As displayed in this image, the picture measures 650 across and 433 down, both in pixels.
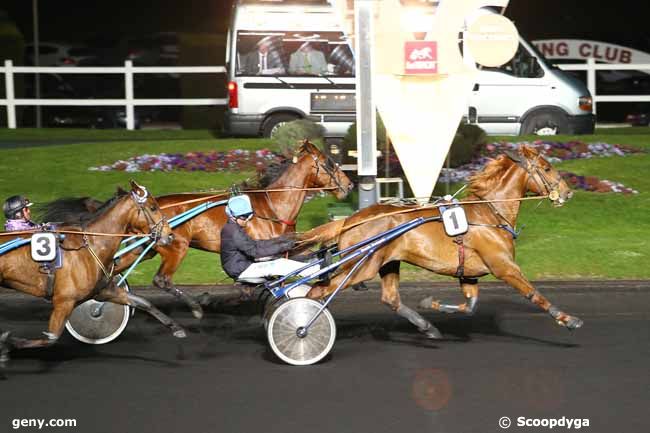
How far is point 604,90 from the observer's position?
2591 centimetres

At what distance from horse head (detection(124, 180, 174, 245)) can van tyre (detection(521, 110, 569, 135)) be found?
12026 mm

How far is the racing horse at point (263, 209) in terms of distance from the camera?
413 inches

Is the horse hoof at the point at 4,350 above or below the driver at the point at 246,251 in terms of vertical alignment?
below

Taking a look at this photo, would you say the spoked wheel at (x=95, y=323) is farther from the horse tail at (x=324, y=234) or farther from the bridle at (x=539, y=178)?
the bridle at (x=539, y=178)

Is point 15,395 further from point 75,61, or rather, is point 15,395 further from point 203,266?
point 75,61

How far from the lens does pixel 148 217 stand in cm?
901

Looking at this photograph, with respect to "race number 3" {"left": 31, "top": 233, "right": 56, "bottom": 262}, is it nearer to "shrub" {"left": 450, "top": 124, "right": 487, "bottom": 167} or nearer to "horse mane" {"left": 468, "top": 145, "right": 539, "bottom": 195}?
"horse mane" {"left": 468, "top": 145, "right": 539, "bottom": 195}

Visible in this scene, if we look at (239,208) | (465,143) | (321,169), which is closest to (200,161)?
(465,143)

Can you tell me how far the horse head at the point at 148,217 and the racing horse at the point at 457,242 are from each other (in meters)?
1.23

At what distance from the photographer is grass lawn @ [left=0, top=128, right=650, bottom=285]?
12.9 m

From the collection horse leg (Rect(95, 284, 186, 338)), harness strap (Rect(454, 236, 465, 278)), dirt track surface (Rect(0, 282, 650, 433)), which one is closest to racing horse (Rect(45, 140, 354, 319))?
dirt track surface (Rect(0, 282, 650, 433))

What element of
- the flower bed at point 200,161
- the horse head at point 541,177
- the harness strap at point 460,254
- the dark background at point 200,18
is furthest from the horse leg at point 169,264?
the dark background at point 200,18

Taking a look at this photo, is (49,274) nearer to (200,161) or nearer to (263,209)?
(263,209)

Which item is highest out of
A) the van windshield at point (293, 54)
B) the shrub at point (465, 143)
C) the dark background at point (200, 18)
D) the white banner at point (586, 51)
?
the dark background at point (200, 18)
